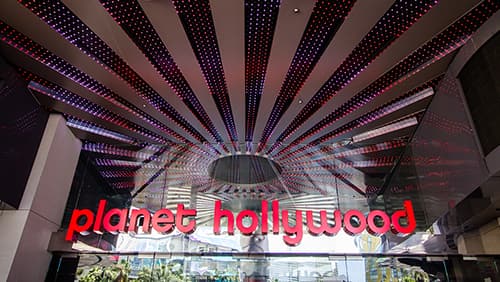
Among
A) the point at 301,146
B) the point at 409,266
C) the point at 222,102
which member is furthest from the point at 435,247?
the point at 222,102

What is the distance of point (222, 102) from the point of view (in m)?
7.25

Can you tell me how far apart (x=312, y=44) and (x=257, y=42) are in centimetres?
94

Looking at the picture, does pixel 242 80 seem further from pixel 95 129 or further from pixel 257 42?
pixel 95 129

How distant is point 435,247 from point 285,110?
4.78m

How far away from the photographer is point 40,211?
7426mm

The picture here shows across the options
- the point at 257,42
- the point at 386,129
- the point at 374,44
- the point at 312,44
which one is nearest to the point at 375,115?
the point at 386,129

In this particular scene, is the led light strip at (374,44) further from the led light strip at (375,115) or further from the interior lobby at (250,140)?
the led light strip at (375,115)

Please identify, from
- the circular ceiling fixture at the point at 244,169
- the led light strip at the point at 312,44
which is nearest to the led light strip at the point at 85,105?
the circular ceiling fixture at the point at 244,169

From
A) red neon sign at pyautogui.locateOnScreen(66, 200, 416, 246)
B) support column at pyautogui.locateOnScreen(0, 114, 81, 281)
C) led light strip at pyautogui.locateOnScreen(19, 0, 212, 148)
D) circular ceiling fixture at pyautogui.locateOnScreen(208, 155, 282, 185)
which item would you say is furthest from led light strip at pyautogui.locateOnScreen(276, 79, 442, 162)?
support column at pyautogui.locateOnScreen(0, 114, 81, 281)

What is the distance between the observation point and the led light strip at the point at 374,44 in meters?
4.95

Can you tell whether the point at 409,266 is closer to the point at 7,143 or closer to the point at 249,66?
the point at 249,66

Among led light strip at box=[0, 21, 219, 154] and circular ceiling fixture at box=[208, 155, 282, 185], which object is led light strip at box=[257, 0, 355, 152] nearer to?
circular ceiling fixture at box=[208, 155, 282, 185]

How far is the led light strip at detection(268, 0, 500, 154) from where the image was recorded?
520 cm

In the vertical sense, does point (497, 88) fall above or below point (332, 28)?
below
